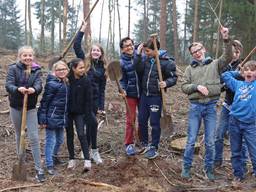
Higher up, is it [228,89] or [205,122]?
[228,89]

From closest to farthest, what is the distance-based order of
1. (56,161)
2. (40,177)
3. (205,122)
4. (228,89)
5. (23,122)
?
(23,122), (40,177), (205,122), (228,89), (56,161)

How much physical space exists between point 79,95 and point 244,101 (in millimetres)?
2337

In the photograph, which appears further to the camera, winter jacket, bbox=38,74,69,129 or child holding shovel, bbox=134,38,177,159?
child holding shovel, bbox=134,38,177,159

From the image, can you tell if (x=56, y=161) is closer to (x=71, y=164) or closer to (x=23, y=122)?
(x=71, y=164)

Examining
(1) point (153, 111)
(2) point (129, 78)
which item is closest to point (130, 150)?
(1) point (153, 111)

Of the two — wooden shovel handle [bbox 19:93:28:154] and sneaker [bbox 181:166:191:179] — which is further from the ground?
wooden shovel handle [bbox 19:93:28:154]

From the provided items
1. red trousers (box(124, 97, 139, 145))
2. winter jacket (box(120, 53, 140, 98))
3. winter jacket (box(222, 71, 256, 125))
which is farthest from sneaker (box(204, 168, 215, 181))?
winter jacket (box(120, 53, 140, 98))

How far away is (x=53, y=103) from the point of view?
579cm

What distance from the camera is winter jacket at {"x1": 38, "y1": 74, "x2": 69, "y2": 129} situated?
19.0ft

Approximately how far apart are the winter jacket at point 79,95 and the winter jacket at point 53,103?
111mm

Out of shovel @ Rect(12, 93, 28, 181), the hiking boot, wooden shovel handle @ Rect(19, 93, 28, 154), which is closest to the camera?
wooden shovel handle @ Rect(19, 93, 28, 154)

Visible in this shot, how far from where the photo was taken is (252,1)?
21.2m

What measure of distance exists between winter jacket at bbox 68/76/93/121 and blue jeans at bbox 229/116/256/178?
2.09m

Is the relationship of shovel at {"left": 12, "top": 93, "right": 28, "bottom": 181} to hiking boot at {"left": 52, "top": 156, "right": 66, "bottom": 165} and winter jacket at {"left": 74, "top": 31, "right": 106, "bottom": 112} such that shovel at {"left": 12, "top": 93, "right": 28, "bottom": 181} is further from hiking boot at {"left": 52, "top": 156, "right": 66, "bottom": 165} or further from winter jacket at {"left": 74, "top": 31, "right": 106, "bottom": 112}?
winter jacket at {"left": 74, "top": 31, "right": 106, "bottom": 112}
